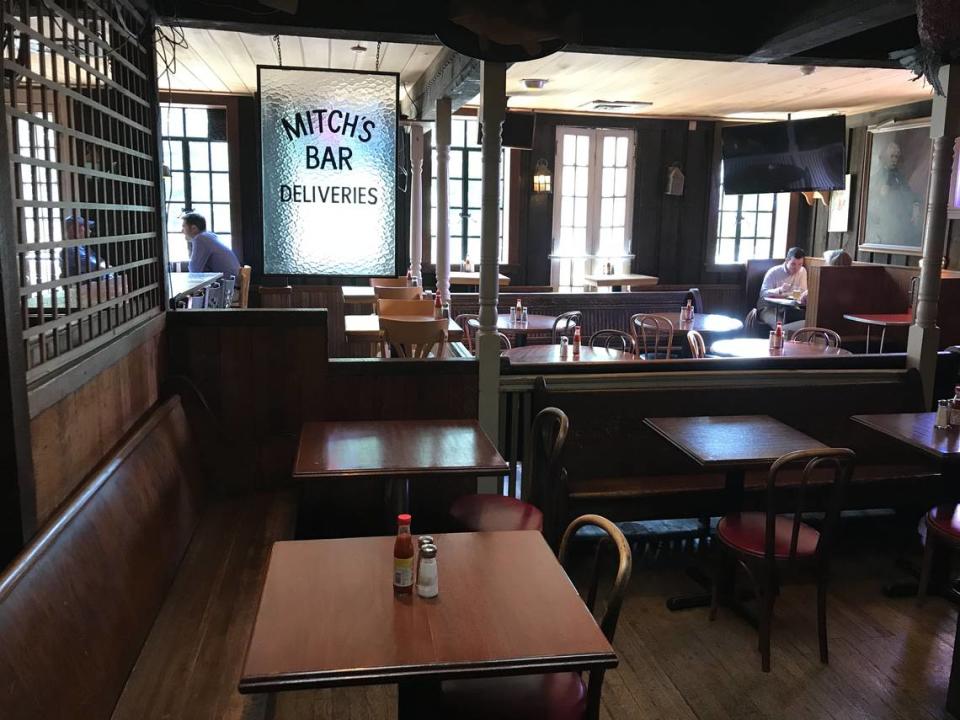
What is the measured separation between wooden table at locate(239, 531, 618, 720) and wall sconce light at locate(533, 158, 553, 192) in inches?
343

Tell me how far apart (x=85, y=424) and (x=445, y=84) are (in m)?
4.79

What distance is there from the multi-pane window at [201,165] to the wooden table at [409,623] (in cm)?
815

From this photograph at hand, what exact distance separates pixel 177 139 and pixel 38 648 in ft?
28.8

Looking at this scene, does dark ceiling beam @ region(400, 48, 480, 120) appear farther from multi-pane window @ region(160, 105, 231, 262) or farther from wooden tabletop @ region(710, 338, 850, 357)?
wooden tabletop @ region(710, 338, 850, 357)

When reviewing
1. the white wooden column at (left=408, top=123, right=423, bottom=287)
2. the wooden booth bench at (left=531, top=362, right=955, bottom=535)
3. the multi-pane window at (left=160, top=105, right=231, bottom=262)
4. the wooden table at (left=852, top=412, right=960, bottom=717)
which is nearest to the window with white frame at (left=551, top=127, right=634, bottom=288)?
the white wooden column at (left=408, top=123, right=423, bottom=287)

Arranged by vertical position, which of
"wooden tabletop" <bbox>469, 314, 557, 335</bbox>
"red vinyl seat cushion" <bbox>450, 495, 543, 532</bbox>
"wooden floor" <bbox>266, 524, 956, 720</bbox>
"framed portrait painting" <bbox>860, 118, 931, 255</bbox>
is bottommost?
"wooden floor" <bbox>266, 524, 956, 720</bbox>

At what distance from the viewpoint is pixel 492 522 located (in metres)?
3.14

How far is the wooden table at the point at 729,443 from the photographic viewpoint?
10.4ft

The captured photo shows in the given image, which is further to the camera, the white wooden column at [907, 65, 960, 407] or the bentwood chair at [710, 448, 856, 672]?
the white wooden column at [907, 65, 960, 407]

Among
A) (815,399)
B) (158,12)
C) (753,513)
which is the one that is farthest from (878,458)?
(158,12)

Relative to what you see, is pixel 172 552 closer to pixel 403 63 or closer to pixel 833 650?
pixel 833 650

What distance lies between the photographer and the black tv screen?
8852mm

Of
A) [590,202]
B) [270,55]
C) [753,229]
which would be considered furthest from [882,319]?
[270,55]

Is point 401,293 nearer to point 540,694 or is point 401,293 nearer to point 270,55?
point 270,55
